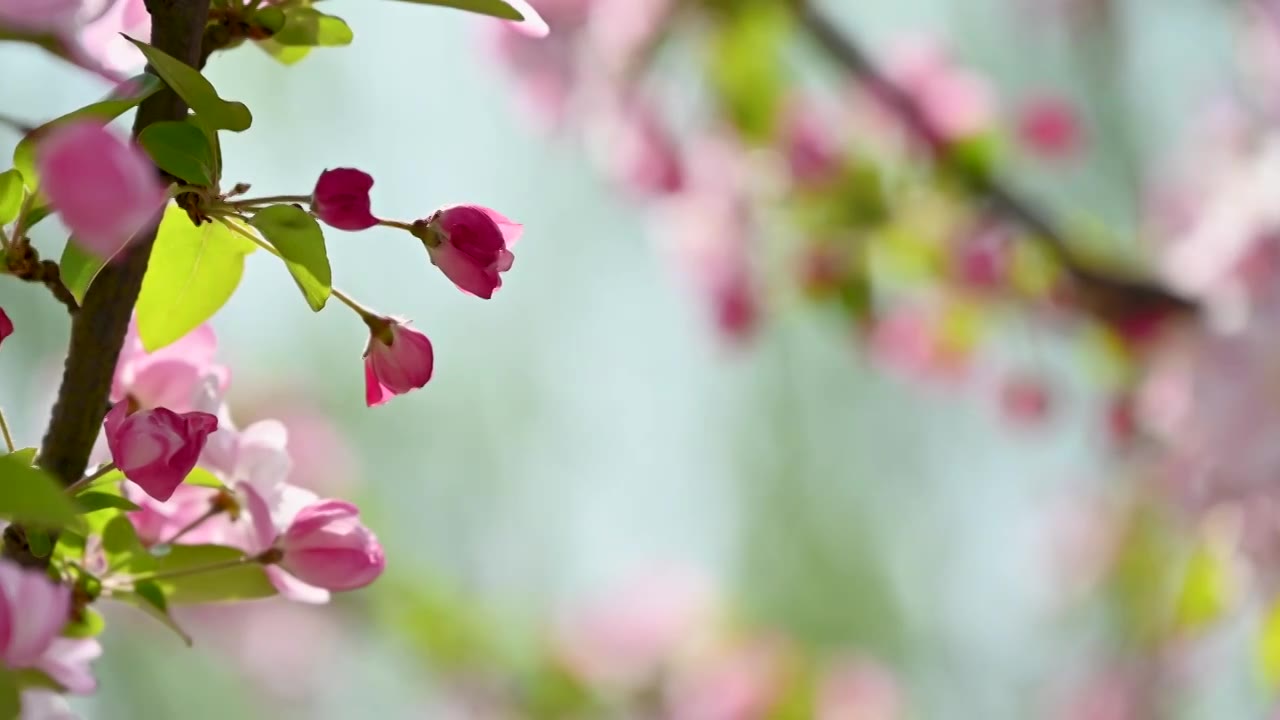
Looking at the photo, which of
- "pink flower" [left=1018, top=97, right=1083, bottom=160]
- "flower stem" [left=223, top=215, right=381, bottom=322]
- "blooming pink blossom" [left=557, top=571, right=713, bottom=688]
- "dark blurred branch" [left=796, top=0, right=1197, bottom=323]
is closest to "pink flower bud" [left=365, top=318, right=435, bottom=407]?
"flower stem" [left=223, top=215, right=381, bottom=322]

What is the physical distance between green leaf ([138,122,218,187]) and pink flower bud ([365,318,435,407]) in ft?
0.16

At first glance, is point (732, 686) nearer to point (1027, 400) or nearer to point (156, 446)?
point (1027, 400)

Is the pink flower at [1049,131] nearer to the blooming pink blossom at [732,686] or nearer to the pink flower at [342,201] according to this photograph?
the blooming pink blossom at [732,686]

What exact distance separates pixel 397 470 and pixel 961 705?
1.17 m

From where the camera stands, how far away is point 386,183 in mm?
2318

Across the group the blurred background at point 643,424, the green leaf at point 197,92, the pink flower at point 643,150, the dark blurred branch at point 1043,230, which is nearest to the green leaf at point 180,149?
the green leaf at point 197,92

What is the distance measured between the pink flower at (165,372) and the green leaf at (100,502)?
0.03 meters

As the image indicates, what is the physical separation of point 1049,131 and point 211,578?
37.8 inches

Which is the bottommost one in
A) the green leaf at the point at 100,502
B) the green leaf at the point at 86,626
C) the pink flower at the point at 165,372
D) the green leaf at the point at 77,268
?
the green leaf at the point at 86,626

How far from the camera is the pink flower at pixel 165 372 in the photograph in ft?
1.01

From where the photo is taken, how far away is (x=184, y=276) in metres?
0.30

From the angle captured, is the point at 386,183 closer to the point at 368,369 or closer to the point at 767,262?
the point at 767,262

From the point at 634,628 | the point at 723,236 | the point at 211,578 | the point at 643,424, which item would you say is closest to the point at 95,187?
the point at 211,578

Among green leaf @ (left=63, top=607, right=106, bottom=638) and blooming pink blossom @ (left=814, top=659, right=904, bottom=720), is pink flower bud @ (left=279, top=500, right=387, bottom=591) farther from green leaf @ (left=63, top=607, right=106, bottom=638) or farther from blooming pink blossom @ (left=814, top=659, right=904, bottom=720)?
blooming pink blossom @ (left=814, top=659, right=904, bottom=720)
